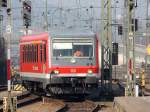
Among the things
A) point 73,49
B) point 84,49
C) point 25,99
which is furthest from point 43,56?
point 25,99

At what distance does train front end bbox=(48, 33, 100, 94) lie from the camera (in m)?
24.9

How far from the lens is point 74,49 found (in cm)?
2520

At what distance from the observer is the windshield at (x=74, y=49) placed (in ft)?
82.3

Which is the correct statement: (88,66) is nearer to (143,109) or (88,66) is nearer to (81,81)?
(81,81)

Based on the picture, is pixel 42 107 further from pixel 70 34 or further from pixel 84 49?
pixel 70 34

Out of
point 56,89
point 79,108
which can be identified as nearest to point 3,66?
point 56,89

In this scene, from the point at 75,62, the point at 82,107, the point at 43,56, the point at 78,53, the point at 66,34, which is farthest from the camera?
the point at 43,56

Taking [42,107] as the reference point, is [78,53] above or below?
above

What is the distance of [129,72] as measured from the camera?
24172mm

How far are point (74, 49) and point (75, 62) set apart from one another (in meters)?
0.59

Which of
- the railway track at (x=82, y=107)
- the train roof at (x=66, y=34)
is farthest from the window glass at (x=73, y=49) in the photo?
the railway track at (x=82, y=107)

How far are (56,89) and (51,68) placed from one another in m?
1.18

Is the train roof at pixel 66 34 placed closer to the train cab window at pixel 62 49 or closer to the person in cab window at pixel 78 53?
the train cab window at pixel 62 49

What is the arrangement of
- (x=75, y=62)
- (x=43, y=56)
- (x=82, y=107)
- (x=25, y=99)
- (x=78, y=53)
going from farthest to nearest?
(x=25, y=99), (x=43, y=56), (x=78, y=53), (x=75, y=62), (x=82, y=107)
